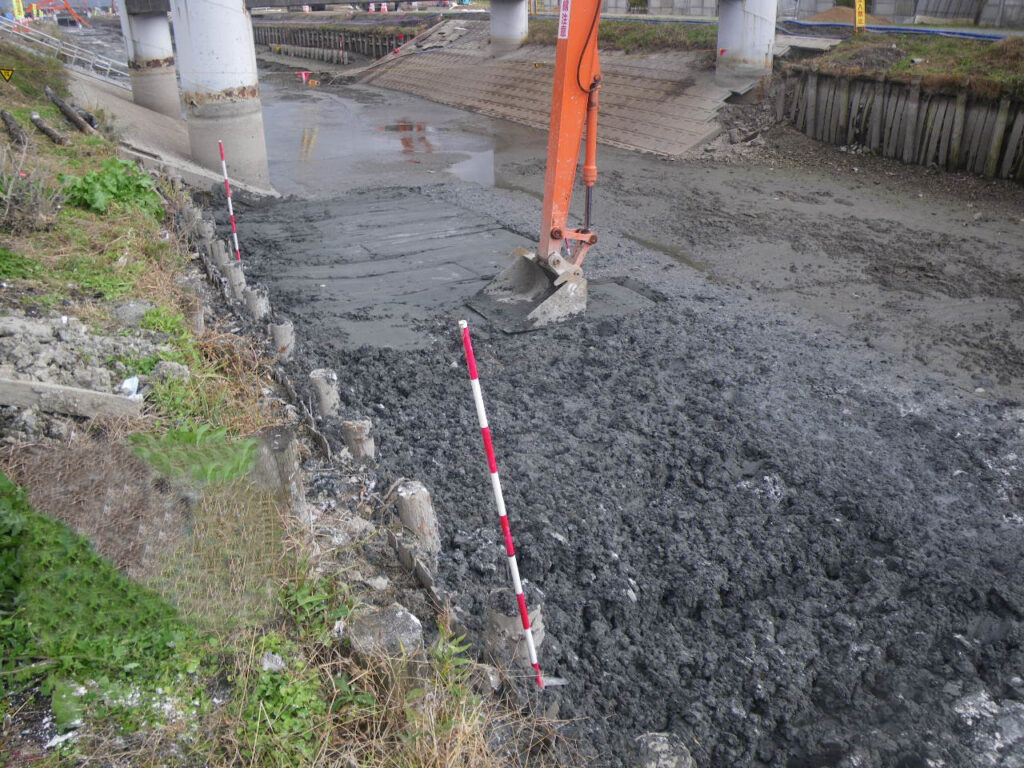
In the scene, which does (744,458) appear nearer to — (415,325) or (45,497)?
(415,325)

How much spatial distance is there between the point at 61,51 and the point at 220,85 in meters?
14.0

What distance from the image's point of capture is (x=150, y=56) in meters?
21.5

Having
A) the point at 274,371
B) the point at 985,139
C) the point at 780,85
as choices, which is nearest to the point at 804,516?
the point at 274,371

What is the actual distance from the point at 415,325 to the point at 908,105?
11340 millimetres

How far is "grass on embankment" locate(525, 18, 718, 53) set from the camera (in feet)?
68.6

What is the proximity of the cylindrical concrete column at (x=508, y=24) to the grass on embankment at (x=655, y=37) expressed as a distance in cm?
356

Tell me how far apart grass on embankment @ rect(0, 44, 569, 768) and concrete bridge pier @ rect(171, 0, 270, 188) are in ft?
36.5

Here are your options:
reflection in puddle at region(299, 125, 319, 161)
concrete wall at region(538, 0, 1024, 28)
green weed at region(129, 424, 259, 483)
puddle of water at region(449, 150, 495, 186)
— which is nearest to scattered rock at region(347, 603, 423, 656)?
green weed at region(129, 424, 259, 483)

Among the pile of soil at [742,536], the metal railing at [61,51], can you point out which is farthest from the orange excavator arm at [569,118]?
the metal railing at [61,51]

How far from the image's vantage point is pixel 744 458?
5.75 metres

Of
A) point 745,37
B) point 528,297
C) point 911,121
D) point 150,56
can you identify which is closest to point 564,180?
point 528,297

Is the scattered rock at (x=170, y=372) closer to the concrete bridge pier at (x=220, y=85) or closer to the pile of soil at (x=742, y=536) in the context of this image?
the pile of soil at (x=742, y=536)

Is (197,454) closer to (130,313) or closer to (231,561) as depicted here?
(231,561)

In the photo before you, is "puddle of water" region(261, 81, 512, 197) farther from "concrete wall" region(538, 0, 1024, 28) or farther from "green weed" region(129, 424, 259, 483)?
"green weed" region(129, 424, 259, 483)
